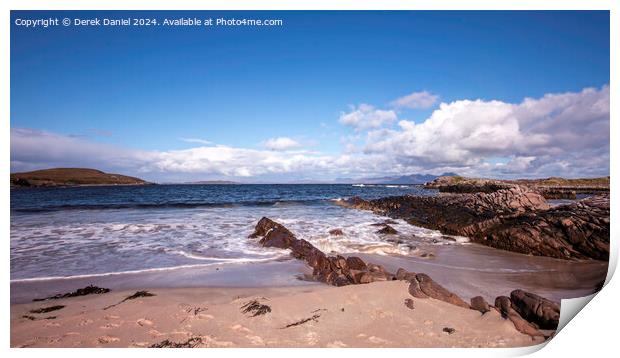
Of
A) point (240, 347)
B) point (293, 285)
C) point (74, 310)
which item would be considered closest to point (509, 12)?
point (293, 285)

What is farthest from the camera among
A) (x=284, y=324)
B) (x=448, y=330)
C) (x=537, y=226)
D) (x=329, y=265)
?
(x=537, y=226)

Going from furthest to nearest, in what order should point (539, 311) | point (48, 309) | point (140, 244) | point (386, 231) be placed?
point (386, 231), point (140, 244), point (48, 309), point (539, 311)

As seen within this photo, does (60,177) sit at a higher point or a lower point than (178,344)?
higher

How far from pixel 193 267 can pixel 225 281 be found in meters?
1.02

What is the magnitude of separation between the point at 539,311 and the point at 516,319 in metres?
0.34

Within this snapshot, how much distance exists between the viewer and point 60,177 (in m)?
5.88

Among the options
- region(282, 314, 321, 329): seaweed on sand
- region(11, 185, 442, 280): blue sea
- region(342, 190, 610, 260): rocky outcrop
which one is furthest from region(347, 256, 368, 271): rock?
region(342, 190, 610, 260): rocky outcrop

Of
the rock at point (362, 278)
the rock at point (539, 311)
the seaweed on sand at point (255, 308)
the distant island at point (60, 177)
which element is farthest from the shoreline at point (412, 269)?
the distant island at point (60, 177)

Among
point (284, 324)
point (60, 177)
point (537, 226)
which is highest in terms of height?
point (60, 177)

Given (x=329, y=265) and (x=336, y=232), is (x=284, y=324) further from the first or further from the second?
(x=336, y=232)

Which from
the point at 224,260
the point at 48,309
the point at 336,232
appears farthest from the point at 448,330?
the point at 336,232

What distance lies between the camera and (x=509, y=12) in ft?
12.9

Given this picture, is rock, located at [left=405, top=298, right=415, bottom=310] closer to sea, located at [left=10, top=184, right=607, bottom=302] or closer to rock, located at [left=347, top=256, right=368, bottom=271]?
rock, located at [left=347, top=256, right=368, bottom=271]

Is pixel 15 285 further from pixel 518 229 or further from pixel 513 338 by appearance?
pixel 518 229
